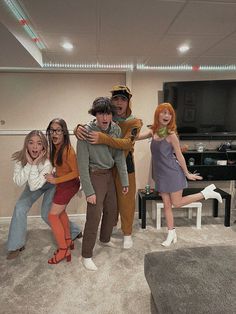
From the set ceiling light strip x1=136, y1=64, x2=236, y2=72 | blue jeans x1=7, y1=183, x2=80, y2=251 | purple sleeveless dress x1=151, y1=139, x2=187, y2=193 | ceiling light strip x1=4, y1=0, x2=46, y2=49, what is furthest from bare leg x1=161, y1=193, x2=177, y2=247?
ceiling light strip x1=4, y1=0, x2=46, y2=49

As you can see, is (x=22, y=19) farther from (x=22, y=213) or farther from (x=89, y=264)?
(x=89, y=264)

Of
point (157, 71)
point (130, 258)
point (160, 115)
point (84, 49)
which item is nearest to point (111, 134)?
point (160, 115)

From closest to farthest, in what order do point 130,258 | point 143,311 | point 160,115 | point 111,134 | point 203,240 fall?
point 143,311 → point 111,134 → point 130,258 → point 160,115 → point 203,240

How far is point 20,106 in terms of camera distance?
3316mm

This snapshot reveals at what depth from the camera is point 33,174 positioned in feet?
7.74

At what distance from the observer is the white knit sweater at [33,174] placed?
2.37 meters

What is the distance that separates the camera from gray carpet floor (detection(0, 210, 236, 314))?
178 centimetres

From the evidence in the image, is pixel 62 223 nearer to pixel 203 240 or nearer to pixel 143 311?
pixel 143 311

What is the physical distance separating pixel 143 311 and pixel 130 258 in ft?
2.25

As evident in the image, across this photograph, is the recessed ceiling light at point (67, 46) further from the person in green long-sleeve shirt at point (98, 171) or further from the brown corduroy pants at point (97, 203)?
the brown corduroy pants at point (97, 203)

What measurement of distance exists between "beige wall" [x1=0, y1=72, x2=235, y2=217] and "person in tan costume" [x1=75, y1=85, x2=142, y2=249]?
3.40ft

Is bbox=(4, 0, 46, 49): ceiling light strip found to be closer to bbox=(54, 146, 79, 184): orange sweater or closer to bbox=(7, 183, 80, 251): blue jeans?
bbox=(54, 146, 79, 184): orange sweater

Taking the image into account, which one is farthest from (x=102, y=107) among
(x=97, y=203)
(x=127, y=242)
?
(x=127, y=242)

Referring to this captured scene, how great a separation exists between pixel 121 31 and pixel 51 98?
1603 millimetres
